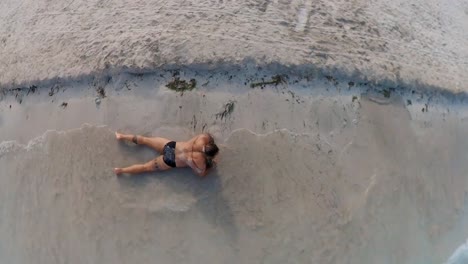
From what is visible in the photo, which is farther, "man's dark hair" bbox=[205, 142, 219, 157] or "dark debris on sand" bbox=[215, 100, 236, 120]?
"dark debris on sand" bbox=[215, 100, 236, 120]

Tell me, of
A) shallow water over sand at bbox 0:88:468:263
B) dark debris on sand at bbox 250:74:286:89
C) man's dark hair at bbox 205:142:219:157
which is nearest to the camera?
man's dark hair at bbox 205:142:219:157

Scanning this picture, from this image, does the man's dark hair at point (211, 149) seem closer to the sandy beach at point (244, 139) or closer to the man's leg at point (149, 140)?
the sandy beach at point (244, 139)

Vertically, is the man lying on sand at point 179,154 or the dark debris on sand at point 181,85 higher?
the dark debris on sand at point 181,85

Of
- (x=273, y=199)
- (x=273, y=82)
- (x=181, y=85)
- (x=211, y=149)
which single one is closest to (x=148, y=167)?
(x=211, y=149)

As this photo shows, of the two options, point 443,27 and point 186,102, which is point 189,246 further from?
point 443,27

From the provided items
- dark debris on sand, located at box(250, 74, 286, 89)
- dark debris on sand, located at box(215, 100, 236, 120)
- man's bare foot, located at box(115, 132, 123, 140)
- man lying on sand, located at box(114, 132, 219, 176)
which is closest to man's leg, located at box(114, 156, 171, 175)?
man lying on sand, located at box(114, 132, 219, 176)

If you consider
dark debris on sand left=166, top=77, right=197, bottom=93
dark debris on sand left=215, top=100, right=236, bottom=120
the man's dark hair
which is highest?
dark debris on sand left=166, top=77, right=197, bottom=93

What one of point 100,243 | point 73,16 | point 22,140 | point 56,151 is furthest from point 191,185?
point 73,16

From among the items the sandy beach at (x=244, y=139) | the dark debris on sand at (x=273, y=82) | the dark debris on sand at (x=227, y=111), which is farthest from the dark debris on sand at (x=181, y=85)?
the dark debris on sand at (x=273, y=82)

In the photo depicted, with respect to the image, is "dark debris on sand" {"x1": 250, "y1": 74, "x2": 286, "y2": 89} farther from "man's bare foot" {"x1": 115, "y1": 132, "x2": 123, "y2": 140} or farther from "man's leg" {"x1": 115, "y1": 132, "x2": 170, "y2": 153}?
"man's bare foot" {"x1": 115, "y1": 132, "x2": 123, "y2": 140}
